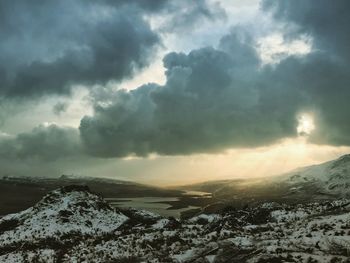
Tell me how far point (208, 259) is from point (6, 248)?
34.6 m

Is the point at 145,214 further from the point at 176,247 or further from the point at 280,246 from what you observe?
the point at 280,246

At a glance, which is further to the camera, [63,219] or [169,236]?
[63,219]

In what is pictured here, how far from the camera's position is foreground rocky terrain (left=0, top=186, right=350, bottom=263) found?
30500 mm

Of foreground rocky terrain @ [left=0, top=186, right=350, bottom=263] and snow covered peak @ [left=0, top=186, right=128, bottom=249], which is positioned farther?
snow covered peak @ [left=0, top=186, right=128, bottom=249]

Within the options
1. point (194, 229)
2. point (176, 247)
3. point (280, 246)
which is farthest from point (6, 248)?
point (280, 246)

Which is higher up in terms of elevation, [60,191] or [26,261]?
[60,191]

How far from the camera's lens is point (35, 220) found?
71688 mm

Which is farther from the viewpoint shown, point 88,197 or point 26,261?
point 88,197

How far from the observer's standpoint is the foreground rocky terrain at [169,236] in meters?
30.5

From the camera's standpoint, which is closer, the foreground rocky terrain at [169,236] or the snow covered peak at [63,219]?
the foreground rocky terrain at [169,236]

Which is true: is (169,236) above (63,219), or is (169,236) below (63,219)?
below

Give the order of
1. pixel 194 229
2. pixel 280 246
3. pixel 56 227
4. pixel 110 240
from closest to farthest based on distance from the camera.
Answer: pixel 280 246 → pixel 110 240 → pixel 194 229 → pixel 56 227

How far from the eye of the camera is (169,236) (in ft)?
147

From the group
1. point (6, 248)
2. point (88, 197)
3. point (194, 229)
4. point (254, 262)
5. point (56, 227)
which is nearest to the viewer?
point (254, 262)
